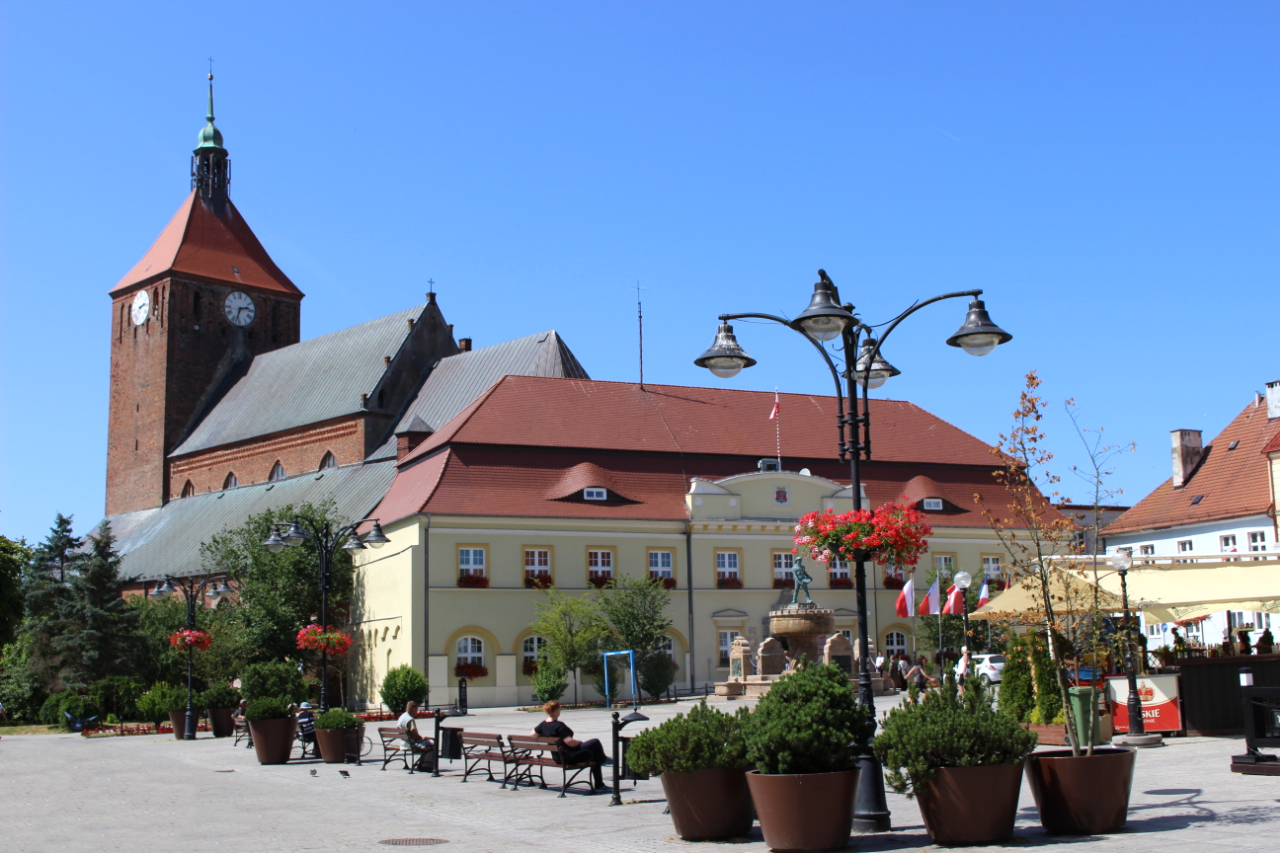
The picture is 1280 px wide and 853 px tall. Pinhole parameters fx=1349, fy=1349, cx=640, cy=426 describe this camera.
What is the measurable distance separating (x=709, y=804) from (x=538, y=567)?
108ft

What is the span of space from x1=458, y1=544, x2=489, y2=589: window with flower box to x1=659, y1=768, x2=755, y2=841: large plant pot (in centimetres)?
3203

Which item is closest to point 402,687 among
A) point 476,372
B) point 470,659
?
point 470,659

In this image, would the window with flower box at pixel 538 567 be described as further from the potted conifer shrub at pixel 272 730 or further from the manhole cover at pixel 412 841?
the manhole cover at pixel 412 841

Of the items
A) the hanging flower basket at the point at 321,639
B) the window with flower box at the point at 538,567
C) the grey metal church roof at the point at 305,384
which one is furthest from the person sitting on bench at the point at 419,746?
the grey metal church roof at the point at 305,384

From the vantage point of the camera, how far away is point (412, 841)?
1274 cm

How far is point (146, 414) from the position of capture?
74812 millimetres

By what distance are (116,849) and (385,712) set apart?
3048 cm

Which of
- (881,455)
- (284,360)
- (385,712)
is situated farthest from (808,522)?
(284,360)

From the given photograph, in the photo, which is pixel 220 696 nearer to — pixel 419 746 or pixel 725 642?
pixel 419 746

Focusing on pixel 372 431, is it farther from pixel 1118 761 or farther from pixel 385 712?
pixel 1118 761

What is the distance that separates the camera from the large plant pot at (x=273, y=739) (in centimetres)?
2256

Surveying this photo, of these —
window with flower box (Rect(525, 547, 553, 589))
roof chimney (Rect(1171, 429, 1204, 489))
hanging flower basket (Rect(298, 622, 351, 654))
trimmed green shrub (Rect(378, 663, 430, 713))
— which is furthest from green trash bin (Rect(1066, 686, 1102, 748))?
roof chimney (Rect(1171, 429, 1204, 489))

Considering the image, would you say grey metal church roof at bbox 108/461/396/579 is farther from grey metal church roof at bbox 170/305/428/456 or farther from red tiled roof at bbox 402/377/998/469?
red tiled roof at bbox 402/377/998/469

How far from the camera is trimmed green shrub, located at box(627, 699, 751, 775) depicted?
12062 mm
